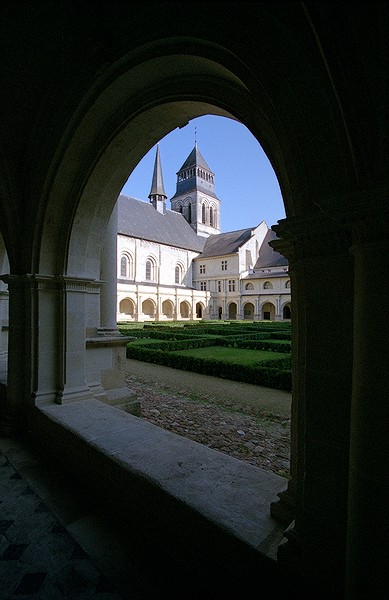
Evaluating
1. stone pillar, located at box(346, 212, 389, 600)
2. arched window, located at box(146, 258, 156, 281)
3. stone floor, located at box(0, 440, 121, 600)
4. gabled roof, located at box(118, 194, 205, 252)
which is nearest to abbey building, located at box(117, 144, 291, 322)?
gabled roof, located at box(118, 194, 205, 252)

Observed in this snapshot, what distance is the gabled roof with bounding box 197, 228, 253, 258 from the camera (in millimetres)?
38000

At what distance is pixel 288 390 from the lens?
648 cm

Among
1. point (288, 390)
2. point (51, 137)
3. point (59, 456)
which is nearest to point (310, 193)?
→ point (51, 137)

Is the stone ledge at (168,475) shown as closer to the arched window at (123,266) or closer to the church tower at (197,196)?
the arched window at (123,266)

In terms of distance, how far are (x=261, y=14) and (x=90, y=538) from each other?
3.05 metres

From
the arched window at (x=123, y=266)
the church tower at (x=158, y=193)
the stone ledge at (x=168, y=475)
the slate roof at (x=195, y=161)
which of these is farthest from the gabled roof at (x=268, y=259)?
the stone ledge at (x=168, y=475)

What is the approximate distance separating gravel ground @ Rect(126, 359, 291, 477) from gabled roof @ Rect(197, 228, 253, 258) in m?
31.6

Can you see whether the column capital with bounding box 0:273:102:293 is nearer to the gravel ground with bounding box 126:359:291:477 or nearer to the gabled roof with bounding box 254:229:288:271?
the gravel ground with bounding box 126:359:291:477

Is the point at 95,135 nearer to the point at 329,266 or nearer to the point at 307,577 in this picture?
the point at 329,266

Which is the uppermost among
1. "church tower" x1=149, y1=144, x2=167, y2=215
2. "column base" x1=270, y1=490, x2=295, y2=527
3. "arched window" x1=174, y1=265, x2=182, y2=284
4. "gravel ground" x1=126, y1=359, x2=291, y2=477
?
"church tower" x1=149, y1=144, x2=167, y2=215

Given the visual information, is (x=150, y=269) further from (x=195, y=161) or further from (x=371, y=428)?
(x=371, y=428)

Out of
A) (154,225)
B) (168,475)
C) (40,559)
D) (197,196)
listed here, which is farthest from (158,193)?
(40,559)

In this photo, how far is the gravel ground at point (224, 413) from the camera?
12.3 feet

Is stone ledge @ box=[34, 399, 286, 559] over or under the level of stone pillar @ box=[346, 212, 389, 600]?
under
